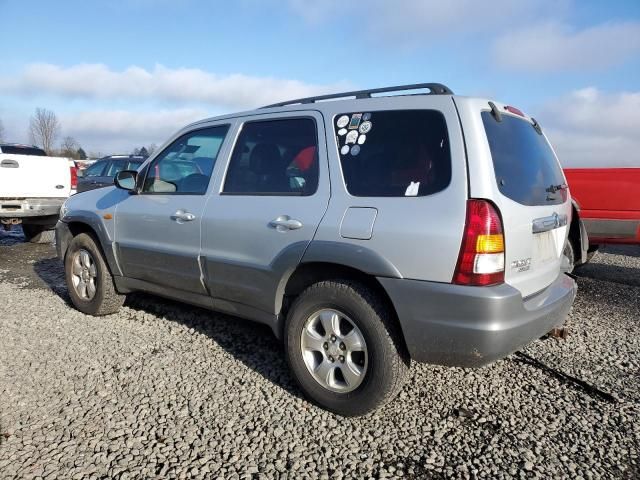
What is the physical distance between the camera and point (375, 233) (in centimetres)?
246

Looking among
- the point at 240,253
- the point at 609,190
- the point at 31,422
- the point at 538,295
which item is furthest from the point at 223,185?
the point at 609,190

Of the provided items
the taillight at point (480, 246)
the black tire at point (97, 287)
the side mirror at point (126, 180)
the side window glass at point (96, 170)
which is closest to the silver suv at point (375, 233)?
the taillight at point (480, 246)

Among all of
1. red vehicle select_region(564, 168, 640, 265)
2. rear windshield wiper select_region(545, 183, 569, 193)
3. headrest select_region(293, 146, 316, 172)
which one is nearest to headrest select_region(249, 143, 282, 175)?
headrest select_region(293, 146, 316, 172)

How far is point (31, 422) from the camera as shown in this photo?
103 inches

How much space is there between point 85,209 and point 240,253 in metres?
2.16

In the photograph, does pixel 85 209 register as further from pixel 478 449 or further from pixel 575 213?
pixel 575 213

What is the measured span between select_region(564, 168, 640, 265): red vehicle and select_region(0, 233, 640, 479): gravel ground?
1.62 meters

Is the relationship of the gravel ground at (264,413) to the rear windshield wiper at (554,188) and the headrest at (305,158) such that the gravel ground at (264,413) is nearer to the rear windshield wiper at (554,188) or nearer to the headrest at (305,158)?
the rear windshield wiper at (554,188)

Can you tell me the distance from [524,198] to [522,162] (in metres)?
0.27

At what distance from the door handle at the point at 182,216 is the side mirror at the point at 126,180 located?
66 cm

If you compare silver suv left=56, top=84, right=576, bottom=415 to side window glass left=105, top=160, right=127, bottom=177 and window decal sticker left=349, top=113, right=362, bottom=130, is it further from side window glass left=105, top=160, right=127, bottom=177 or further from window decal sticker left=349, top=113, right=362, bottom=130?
side window glass left=105, top=160, right=127, bottom=177

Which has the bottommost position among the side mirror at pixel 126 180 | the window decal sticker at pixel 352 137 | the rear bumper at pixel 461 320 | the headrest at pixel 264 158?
the rear bumper at pixel 461 320

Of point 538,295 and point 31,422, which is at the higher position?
point 538,295

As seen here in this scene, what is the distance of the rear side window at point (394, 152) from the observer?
94.8 inches
